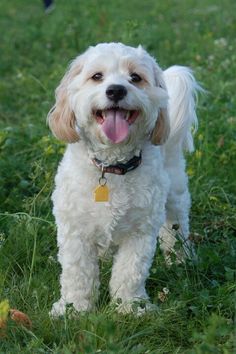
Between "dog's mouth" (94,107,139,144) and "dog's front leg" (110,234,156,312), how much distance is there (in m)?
0.62

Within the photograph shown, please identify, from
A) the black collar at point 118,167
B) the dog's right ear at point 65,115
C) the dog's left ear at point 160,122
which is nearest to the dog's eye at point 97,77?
the dog's right ear at point 65,115

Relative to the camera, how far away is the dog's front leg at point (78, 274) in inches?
165

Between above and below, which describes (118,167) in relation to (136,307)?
above

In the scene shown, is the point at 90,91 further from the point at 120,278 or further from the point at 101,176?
the point at 120,278

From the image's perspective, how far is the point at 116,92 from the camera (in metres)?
3.87

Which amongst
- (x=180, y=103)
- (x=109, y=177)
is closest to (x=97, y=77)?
(x=109, y=177)

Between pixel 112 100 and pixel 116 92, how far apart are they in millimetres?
49

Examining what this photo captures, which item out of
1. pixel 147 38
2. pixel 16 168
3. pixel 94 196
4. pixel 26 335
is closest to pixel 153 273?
pixel 94 196

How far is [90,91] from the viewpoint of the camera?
3963 mm

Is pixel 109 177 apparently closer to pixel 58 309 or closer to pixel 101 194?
pixel 101 194

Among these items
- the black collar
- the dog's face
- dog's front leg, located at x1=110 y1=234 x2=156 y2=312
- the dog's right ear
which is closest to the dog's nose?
the dog's face

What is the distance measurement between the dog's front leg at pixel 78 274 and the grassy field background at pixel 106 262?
91 millimetres

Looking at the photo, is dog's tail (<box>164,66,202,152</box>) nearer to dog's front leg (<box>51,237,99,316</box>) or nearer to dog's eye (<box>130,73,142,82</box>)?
dog's eye (<box>130,73,142,82</box>)

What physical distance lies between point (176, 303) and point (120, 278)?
1.24 feet
